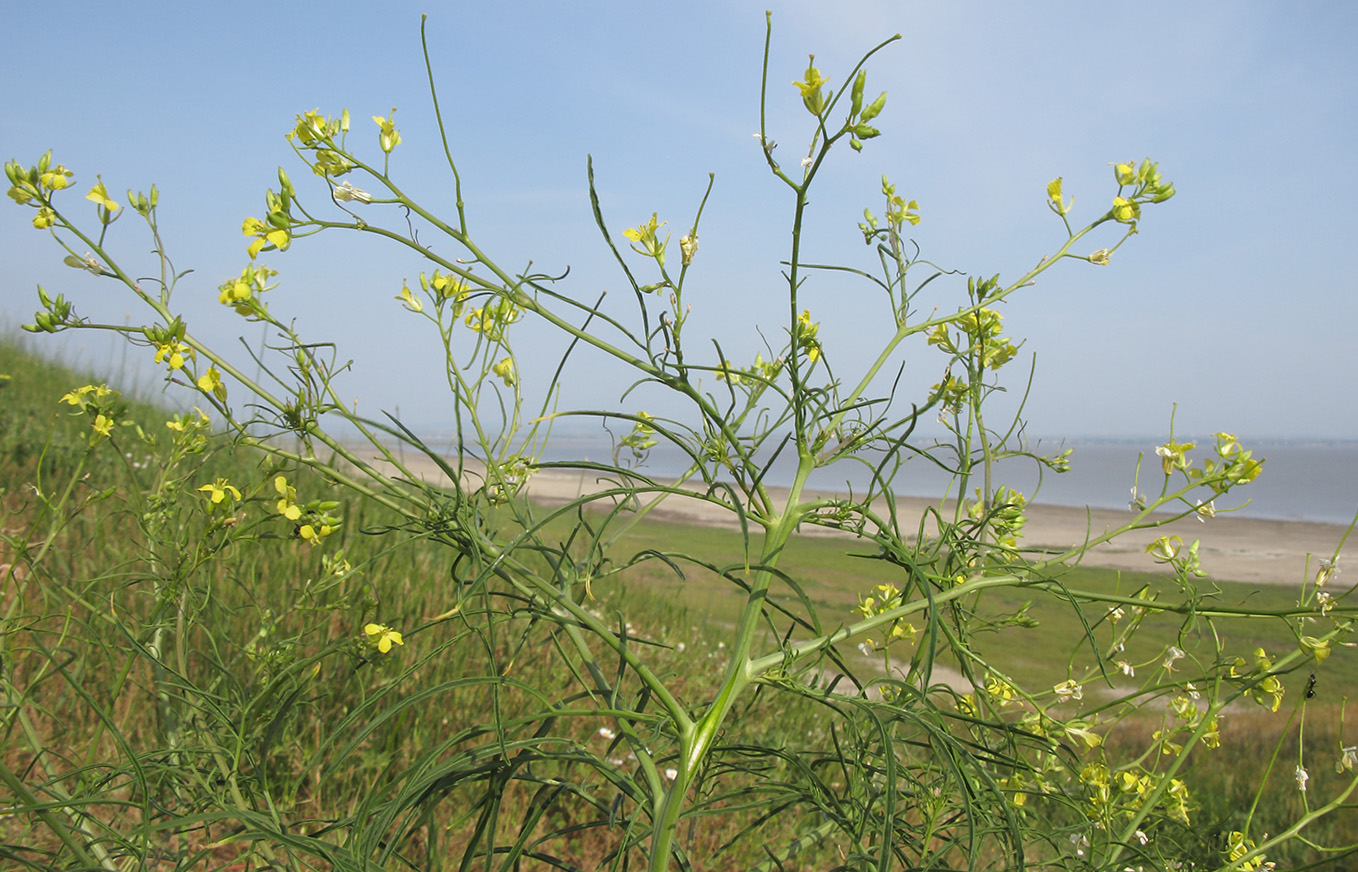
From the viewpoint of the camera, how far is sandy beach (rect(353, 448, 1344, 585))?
490 inches

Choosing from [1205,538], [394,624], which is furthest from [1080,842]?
[1205,538]

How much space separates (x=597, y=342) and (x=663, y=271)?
18 centimetres

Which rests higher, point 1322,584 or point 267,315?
point 267,315

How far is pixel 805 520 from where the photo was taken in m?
1.04

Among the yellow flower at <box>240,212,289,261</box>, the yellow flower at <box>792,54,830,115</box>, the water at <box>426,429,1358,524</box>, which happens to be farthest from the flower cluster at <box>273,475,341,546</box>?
the water at <box>426,429,1358,524</box>

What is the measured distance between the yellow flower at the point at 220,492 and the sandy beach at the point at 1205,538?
8804 millimetres

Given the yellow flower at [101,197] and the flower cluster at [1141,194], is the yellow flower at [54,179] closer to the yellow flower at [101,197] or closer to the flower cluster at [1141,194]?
the yellow flower at [101,197]

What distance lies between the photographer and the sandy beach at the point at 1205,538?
12.4 meters

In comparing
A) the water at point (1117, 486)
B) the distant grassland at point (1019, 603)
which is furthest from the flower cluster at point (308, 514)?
the water at point (1117, 486)

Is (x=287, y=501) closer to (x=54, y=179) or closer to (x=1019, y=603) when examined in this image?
(x=54, y=179)

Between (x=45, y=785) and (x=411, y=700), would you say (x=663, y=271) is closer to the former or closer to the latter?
(x=411, y=700)

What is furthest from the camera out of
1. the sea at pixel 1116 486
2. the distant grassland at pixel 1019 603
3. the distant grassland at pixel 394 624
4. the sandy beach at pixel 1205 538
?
the sea at pixel 1116 486

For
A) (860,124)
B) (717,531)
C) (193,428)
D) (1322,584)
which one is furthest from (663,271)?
(717,531)

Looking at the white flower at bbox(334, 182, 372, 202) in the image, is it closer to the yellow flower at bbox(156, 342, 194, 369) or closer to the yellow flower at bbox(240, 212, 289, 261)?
the yellow flower at bbox(240, 212, 289, 261)
